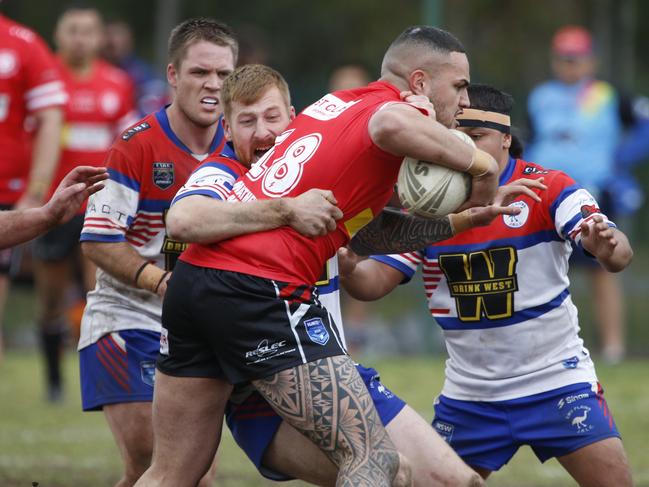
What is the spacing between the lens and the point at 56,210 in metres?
4.89

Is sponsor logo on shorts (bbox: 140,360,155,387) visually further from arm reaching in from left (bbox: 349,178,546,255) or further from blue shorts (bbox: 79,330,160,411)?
arm reaching in from left (bbox: 349,178,546,255)

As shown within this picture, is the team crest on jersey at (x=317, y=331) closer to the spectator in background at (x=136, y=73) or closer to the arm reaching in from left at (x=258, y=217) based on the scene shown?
the arm reaching in from left at (x=258, y=217)

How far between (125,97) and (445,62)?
630 cm

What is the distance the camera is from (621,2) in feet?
57.9

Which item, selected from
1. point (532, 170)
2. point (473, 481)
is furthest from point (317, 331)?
point (532, 170)

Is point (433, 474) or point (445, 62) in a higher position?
point (445, 62)

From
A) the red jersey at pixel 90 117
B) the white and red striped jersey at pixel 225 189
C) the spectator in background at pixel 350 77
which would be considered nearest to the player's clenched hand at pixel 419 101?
the white and red striped jersey at pixel 225 189

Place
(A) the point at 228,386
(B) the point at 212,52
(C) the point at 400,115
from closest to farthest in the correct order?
1. (C) the point at 400,115
2. (A) the point at 228,386
3. (B) the point at 212,52

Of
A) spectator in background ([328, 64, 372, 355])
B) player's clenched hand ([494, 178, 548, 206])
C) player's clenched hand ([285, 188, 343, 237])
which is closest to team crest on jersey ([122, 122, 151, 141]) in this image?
player's clenched hand ([285, 188, 343, 237])

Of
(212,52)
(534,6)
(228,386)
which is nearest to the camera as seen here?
(228,386)

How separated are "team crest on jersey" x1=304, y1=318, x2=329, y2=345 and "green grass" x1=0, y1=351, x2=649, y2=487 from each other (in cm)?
274

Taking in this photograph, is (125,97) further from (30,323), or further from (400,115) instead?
(400,115)

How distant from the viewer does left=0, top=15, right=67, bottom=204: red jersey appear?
818 cm

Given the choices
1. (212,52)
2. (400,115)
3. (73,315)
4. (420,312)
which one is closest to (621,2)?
(420,312)
